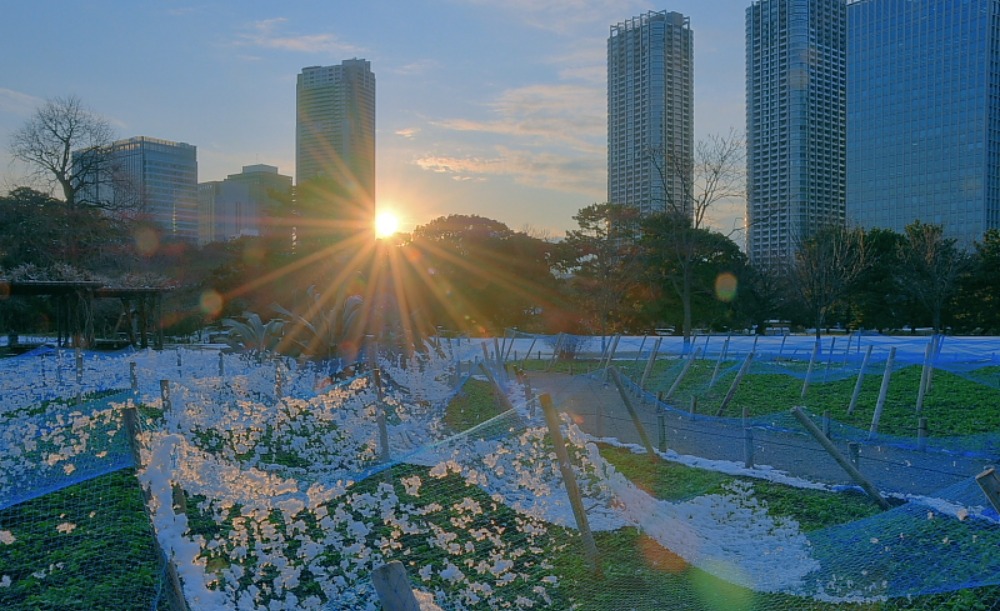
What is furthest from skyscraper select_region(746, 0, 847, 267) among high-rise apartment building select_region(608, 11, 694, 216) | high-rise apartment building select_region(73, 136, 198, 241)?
high-rise apartment building select_region(73, 136, 198, 241)

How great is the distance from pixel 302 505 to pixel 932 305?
36.1 metres

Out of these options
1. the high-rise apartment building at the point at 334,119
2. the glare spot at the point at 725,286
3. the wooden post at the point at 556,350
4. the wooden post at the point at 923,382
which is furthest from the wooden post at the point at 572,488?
the high-rise apartment building at the point at 334,119

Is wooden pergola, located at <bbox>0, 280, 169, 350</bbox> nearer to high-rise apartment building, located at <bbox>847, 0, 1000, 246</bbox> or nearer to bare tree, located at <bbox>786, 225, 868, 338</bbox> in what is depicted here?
bare tree, located at <bbox>786, 225, 868, 338</bbox>

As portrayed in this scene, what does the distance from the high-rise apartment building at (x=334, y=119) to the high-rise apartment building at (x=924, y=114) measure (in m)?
48.5

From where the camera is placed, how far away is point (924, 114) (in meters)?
72.6

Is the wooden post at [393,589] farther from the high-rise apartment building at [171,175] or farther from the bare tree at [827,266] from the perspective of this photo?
the high-rise apartment building at [171,175]

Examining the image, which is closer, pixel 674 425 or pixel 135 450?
pixel 135 450

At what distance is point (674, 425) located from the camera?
464 inches

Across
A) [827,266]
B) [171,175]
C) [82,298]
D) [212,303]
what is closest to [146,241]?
[212,303]

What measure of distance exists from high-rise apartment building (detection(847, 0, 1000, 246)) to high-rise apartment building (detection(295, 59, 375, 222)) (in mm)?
48516

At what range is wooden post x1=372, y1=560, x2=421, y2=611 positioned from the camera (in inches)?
109

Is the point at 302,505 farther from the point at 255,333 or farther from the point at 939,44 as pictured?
the point at 939,44

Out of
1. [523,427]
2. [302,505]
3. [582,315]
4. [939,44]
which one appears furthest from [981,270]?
[939,44]

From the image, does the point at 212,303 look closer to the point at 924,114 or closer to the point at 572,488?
the point at 572,488
